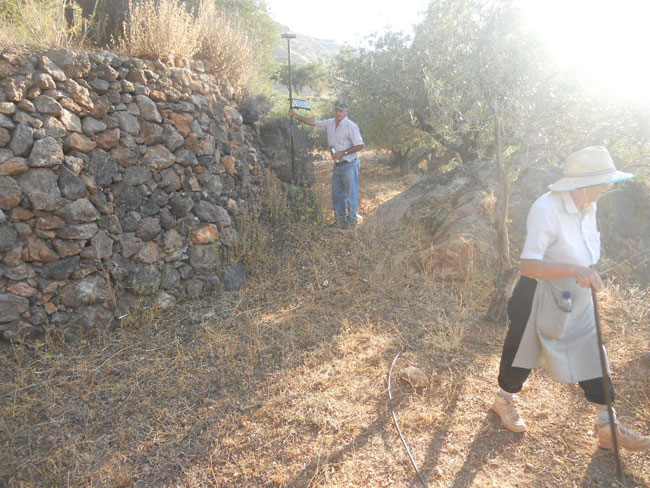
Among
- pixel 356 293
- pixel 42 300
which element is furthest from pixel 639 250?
pixel 42 300

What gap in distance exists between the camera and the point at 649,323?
13.1 feet

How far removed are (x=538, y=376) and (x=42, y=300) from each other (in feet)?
15.0

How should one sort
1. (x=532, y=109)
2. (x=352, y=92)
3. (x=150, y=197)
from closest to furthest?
(x=532, y=109)
(x=150, y=197)
(x=352, y=92)

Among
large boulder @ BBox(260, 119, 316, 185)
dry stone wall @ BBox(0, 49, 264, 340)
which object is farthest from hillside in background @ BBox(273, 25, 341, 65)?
dry stone wall @ BBox(0, 49, 264, 340)

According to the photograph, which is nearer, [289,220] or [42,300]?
[42,300]

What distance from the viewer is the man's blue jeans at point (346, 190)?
21.0ft

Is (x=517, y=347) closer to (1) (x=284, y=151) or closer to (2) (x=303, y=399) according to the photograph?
(2) (x=303, y=399)

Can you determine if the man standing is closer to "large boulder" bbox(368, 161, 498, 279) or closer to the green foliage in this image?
"large boulder" bbox(368, 161, 498, 279)

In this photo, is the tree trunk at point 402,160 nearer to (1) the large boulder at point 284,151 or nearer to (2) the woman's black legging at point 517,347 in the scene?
(1) the large boulder at point 284,151

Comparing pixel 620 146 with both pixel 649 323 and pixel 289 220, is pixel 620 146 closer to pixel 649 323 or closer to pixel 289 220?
pixel 649 323

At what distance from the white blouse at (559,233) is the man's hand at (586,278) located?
0.12 meters

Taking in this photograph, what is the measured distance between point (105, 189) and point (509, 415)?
4.25 meters

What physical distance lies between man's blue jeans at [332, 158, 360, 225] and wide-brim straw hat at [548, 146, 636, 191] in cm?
429

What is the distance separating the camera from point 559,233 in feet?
7.28
